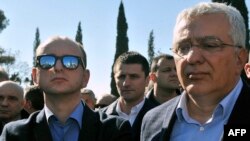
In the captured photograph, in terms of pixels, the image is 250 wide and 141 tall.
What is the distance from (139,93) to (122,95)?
0.22m

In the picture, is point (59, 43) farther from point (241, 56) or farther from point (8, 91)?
point (8, 91)

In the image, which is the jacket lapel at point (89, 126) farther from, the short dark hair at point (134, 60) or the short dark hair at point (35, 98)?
the short dark hair at point (134, 60)

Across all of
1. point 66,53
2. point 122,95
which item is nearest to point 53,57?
point 66,53

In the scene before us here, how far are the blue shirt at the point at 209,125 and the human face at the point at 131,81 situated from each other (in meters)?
2.47

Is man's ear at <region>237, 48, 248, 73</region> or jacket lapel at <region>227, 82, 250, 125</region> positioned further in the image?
man's ear at <region>237, 48, 248, 73</region>

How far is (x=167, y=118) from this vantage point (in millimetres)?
2922

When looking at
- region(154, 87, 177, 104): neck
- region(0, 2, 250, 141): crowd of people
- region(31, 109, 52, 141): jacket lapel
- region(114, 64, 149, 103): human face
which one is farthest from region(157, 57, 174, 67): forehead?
region(31, 109, 52, 141): jacket lapel

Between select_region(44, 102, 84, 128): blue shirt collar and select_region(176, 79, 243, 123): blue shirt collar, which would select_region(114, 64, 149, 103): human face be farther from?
select_region(176, 79, 243, 123): blue shirt collar

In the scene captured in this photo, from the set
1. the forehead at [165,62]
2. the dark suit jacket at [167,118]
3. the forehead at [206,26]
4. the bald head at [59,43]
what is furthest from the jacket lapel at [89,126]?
the forehead at [165,62]

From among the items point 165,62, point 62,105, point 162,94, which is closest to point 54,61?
point 62,105

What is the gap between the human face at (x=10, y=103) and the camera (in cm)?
536

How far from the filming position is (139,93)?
Answer: 5.38 meters

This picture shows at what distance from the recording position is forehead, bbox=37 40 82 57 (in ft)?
10.8

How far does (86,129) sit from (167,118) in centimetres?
60
